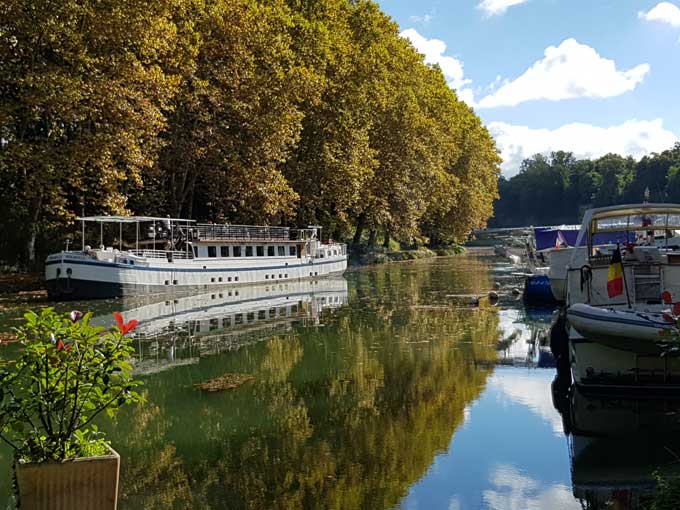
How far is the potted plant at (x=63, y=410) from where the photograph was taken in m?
6.52

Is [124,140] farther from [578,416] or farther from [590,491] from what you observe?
[590,491]

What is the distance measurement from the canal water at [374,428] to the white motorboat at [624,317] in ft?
2.19

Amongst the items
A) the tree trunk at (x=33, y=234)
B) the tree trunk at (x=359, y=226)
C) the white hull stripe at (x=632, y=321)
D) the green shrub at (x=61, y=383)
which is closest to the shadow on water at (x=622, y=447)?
the white hull stripe at (x=632, y=321)

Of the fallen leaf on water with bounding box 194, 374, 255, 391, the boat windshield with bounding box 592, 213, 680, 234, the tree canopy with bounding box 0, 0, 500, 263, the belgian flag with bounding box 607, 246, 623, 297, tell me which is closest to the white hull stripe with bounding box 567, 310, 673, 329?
the belgian flag with bounding box 607, 246, 623, 297

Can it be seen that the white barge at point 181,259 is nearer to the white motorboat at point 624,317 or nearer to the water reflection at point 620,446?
the white motorboat at point 624,317

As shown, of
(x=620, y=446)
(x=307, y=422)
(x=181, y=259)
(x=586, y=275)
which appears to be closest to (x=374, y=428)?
(x=307, y=422)

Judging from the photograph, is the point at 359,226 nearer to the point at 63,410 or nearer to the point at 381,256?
the point at 381,256

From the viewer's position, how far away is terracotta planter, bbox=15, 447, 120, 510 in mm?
6484

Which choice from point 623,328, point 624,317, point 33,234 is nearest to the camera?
point 623,328

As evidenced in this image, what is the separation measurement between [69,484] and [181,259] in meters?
33.7

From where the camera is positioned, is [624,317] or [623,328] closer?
[623,328]

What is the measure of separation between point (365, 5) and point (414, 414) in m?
52.6

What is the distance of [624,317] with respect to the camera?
41.9 ft

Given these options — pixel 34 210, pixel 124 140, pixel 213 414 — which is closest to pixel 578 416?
pixel 213 414
